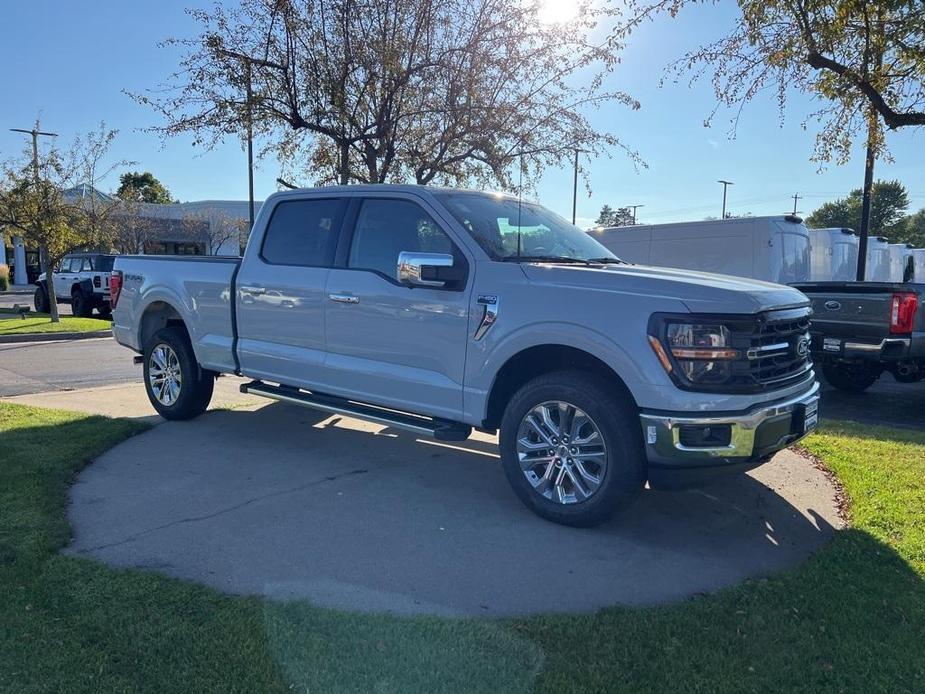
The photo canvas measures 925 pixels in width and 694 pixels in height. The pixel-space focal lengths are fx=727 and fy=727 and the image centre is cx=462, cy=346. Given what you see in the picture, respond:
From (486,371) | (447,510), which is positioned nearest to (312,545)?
(447,510)

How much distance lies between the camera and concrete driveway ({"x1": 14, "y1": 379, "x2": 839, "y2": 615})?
362 centimetres

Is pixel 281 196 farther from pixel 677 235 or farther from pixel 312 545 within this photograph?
pixel 677 235

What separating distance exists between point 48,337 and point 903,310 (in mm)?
15815

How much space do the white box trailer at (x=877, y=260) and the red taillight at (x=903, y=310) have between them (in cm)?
1180

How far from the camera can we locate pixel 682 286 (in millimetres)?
4074

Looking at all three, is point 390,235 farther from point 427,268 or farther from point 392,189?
point 427,268

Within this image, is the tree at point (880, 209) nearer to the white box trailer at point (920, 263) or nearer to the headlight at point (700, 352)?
the white box trailer at point (920, 263)

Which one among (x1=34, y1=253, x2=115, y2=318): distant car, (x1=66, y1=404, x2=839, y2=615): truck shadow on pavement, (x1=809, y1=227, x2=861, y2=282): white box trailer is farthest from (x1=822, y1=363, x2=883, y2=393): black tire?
(x1=34, y1=253, x2=115, y2=318): distant car

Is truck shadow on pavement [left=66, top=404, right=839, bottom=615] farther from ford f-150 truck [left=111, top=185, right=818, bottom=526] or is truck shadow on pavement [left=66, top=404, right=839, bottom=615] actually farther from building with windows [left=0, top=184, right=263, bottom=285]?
building with windows [left=0, top=184, right=263, bottom=285]

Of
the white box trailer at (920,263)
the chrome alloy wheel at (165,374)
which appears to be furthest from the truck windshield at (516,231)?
the white box trailer at (920,263)

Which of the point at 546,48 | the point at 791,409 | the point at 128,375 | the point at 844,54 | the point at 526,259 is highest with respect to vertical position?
the point at 546,48

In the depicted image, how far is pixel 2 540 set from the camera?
13.1 feet

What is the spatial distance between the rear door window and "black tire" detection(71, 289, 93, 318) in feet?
58.6

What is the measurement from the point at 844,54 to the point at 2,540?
8.83 metres
